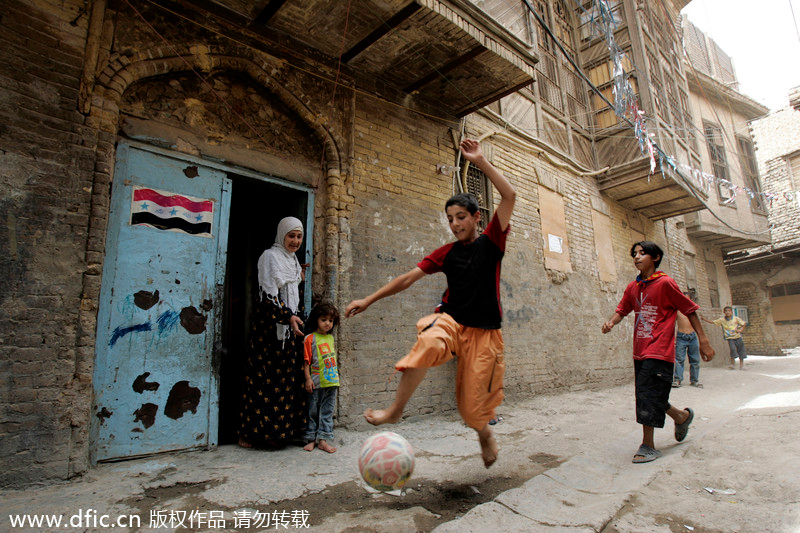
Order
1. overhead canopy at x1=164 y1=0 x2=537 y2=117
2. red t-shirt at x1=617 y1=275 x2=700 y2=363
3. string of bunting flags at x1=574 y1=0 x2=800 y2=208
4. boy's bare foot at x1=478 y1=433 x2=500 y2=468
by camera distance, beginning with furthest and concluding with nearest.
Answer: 1. string of bunting flags at x1=574 y1=0 x2=800 y2=208
2. overhead canopy at x1=164 y1=0 x2=537 y2=117
3. red t-shirt at x1=617 y1=275 x2=700 y2=363
4. boy's bare foot at x1=478 y1=433 x2=500 y2=468

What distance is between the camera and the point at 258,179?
4.51m

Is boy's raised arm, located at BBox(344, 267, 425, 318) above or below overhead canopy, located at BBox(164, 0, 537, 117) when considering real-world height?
below

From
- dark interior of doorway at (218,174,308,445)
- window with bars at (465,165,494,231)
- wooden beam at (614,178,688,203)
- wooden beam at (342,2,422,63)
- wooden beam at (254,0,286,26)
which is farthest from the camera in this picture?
wooden beam at (614,178,688,203)

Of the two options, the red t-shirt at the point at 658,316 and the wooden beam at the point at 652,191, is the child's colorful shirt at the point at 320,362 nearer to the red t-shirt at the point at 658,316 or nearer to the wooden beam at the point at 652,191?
the red t-shirt at the point at 658,316

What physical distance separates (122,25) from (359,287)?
331cm

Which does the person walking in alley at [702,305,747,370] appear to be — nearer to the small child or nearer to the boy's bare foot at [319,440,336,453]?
the small child

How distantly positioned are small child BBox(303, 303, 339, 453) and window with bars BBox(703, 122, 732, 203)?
15.8m

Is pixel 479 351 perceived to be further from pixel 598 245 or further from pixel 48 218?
pixel 598 245

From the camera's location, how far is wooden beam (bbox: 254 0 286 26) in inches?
162

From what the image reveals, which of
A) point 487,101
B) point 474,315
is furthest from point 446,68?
point 474,315

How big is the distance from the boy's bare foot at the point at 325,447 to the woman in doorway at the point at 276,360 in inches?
11.7

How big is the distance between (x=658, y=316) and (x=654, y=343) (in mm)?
259

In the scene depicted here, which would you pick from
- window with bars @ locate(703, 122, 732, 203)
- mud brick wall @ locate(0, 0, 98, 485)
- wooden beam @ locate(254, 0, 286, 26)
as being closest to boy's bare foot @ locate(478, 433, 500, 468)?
mud brick wall @ locate(0, 0, 98, 485)

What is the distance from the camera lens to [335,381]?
4.07 m
